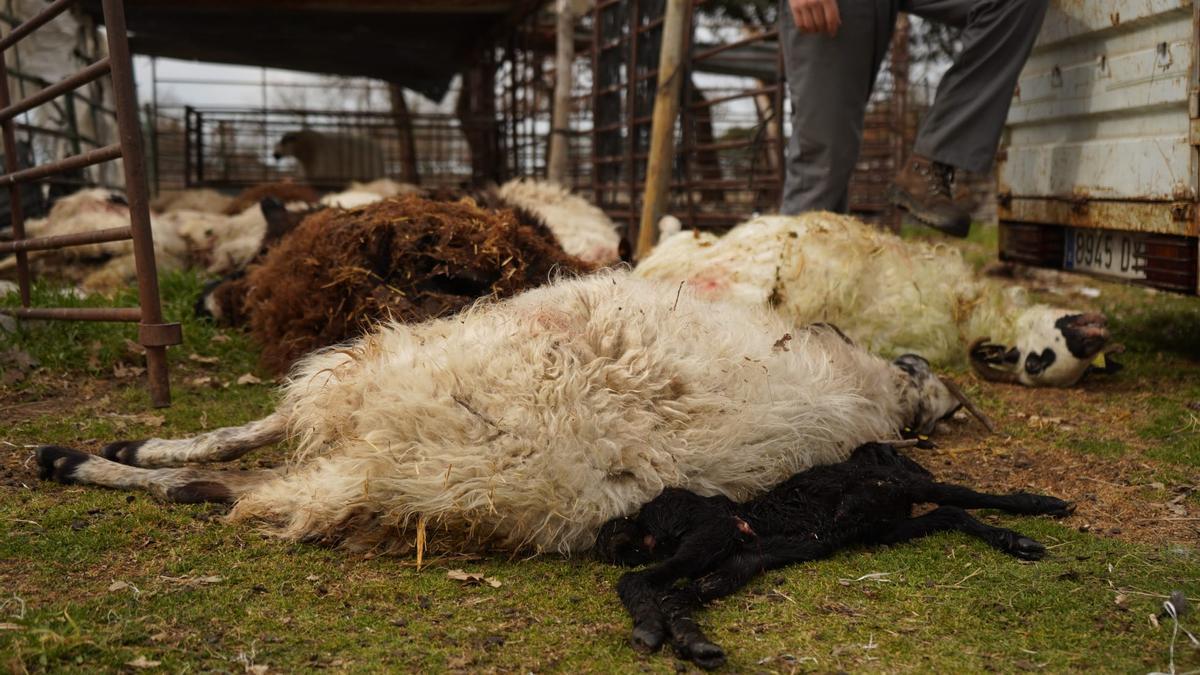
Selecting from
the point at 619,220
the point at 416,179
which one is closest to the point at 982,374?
the point at 619,220

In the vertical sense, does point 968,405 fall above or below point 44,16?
below

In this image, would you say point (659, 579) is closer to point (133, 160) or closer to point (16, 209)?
point (133, 160)

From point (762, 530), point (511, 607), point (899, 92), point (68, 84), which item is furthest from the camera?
point (899, 92)

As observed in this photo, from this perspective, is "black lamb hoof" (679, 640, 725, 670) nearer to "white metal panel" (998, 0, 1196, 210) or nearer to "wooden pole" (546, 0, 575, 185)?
"white metal panel" (998, 0, 1196, 210)

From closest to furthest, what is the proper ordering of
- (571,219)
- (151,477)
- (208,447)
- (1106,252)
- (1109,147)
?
(151,477) → (208,447) → (1109,147) → (1106,252) → (571,219)

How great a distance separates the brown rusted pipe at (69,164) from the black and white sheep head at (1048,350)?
397cm

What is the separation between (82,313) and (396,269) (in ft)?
4.74

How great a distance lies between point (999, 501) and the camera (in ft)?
8.95

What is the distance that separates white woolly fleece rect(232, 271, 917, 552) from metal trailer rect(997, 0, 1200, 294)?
2.25m

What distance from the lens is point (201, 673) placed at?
178cm

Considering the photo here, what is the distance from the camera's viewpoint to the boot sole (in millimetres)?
5051

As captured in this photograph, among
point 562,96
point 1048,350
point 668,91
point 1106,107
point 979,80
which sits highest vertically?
point 562,96

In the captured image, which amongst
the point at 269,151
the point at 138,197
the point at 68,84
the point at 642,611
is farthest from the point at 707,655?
the point at 269,151

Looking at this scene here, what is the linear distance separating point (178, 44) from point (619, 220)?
6669mm
